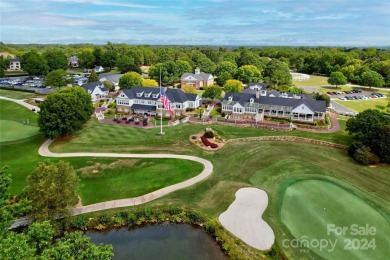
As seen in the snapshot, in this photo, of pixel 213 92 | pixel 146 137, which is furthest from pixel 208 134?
pixel 213 92

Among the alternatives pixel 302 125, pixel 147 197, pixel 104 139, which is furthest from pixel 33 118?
pixel 302 125

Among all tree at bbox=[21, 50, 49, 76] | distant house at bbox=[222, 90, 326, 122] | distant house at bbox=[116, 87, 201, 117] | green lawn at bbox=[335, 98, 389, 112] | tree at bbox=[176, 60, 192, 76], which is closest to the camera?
distant house at bbox=[222, 90, 326, 122]

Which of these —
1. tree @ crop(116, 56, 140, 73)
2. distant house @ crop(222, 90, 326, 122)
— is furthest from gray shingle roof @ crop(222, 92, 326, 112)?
tree @ crop(116, 56, 140, 73)

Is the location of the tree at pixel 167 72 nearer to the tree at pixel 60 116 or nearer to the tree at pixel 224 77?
the tree at pixel 224 77

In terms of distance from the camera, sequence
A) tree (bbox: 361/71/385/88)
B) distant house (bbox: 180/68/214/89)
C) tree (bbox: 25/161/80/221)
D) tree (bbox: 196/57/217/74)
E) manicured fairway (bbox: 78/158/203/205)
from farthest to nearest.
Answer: tree (bbox: 196/57/217/74)
tree (bbox: 361/71/385/88)
distant house (bbox: 180/68/214/89)
manicured fairway (bbox: 78/158/203/205)
tree (bbox: 25/161/80/221)

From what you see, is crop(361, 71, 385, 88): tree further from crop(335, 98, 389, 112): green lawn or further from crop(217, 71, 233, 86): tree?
crop(217, 71, 233, 86): tree

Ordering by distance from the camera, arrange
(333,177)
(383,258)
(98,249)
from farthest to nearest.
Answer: (333,177)
(383,258)
(98,249)

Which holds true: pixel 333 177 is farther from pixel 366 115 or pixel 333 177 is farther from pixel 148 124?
pixel 148 124

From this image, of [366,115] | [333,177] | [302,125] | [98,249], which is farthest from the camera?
[302,125]
